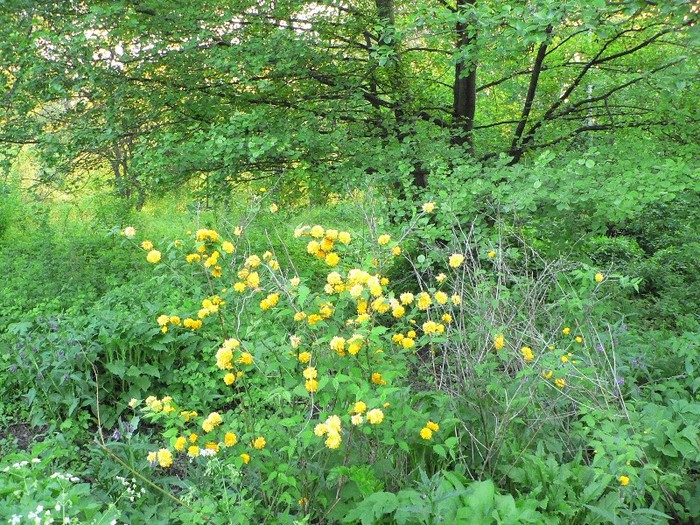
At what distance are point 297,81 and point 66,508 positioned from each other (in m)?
4.52

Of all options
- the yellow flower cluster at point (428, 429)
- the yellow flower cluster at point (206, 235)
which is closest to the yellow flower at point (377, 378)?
the yellow flower cluster at point (428, 429)

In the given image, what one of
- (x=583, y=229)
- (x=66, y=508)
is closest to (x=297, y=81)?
(x=583, y=229)

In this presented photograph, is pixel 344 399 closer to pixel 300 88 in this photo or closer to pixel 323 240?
pixel 323 240

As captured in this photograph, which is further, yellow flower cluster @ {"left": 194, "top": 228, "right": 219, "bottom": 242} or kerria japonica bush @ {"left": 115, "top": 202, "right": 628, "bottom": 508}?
yellow flower cluster @ {"left": 194, "top": 228, "right": 219, "bottom": 242}

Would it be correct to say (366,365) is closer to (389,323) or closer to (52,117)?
(389,323)

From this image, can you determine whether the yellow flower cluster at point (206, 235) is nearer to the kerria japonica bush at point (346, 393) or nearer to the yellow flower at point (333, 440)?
the kerria japonica bush at point (346, 393)

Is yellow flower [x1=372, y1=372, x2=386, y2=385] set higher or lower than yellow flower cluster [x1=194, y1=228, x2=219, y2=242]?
lower

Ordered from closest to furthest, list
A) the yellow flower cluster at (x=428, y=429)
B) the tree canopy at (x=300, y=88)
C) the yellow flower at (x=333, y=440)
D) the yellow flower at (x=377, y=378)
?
1. the yellow flower at (x=333, y=440)
2. the yellow flower cluster at (x=428, y=429)
3. the yellow flower at (x=377, y=378)
4. the tree canopy at (x=300, y=88)

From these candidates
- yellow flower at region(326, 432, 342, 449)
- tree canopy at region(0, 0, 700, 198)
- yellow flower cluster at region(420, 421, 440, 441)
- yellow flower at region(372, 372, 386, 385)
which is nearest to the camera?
yellow flower at region(326, 432, 342, 449)

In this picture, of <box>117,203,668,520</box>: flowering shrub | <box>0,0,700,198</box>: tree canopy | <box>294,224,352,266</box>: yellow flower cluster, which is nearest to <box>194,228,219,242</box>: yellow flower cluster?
<box>117,203,668,520</box>: flowering shrub

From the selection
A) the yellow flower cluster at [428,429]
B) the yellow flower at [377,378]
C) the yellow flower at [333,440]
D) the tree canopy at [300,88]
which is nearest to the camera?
the yellow flower at [333,440]

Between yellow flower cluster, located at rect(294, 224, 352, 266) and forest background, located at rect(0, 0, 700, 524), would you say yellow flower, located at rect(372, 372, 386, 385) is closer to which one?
forest background, located at rect(0, 0, 700, 524)

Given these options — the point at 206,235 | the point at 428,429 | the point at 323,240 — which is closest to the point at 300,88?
the point at 206,235

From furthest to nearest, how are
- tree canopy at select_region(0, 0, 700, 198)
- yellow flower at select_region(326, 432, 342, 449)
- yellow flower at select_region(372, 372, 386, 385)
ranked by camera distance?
tree canopy at select_region(0, 0, 700, 198), yellow flower at select_region(372, 372, 386, 385), yellow flower at select_region(326, 432, 342, 449)
